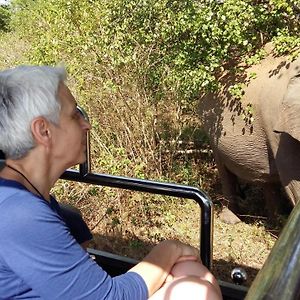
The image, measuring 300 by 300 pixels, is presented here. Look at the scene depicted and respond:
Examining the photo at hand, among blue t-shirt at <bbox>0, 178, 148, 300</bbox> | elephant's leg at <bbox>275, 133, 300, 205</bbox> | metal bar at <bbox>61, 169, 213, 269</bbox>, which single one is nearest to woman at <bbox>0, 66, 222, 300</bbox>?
blue t-shirt at <bbox>0, 178, 148, 300</bbox>

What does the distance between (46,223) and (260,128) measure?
311 centimetres

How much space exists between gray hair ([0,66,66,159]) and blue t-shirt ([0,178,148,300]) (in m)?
0.11

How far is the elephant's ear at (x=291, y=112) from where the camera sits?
356cm

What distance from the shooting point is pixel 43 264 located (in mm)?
1177

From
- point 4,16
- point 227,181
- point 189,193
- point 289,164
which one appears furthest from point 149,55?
point 4,16

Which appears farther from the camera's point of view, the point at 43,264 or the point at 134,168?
the point at 134,168

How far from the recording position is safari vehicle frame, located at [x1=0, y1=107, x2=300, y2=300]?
59 cm

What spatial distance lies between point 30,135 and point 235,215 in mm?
3304

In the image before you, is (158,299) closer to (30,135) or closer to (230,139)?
(30,135)

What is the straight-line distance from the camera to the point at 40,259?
1176 millimetres

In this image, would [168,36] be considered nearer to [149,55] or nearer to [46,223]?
[149,55]

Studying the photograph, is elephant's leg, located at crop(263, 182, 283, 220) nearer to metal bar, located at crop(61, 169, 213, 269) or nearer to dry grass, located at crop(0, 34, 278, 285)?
dry grass, located at crop(0, 34, 278, 285)

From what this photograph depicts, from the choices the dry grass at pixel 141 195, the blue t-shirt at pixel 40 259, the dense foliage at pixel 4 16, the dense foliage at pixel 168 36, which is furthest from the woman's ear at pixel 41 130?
the dense foliage at pixel 4 16

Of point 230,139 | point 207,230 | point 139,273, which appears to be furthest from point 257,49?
point 139,273
